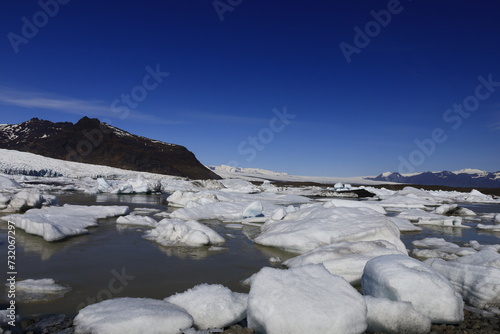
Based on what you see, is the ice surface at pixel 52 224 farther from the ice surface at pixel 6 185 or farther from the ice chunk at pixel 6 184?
the ice chunk at pixel 6 184

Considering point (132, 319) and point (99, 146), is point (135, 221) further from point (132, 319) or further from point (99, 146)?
point (99, 146)

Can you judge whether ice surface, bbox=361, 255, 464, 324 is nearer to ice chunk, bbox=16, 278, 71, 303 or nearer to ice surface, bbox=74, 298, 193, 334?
ice surface, bbox=74, 298, 193, 334

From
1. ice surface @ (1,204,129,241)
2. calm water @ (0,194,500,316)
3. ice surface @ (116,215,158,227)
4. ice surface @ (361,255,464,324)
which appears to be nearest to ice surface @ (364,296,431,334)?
ice surface @ (361,255,464,324)

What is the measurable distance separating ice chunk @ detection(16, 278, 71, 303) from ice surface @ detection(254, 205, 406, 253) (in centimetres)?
352

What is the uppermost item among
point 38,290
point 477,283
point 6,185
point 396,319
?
point 6,185

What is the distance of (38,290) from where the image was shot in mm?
3328

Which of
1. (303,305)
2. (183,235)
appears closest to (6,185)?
(183,235)

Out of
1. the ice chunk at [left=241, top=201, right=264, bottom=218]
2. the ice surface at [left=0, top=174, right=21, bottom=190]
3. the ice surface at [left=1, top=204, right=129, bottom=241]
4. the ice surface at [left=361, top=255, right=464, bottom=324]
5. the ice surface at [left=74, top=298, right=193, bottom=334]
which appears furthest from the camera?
the ice surface at [left=0, top=174, right=21, bottom=190]

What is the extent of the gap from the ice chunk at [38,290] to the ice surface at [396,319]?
2963 millimetres

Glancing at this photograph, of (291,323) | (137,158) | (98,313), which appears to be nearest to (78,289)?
(98,313)

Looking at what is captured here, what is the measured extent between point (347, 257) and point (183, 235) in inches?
121

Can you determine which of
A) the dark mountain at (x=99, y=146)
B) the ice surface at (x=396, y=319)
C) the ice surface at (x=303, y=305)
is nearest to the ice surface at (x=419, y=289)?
the ice surface at (x=396, y=319)

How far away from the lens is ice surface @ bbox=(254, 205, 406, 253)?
5.50 metres

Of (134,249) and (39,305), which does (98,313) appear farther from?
(134,249)
